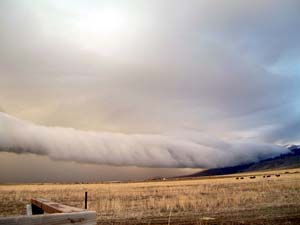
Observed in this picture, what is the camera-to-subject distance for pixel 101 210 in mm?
20766

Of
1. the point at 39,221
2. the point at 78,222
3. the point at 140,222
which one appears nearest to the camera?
the point at 39,221

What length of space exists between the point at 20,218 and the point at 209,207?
2033 centimetres

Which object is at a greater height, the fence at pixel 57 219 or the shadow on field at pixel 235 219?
the fence at pixel 57 219

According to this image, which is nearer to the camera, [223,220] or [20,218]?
[20,218]

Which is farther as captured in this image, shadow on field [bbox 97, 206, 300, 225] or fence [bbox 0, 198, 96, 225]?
shadow on field [bbox 97, 206, 300, 225]

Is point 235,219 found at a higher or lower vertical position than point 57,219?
lower

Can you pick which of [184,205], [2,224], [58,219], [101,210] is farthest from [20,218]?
[184,205]

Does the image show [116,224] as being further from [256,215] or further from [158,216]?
[256,215]

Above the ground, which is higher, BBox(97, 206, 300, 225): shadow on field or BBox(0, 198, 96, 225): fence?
BBox(0, 198, 96, 225): fence

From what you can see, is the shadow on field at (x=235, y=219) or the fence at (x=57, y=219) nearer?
the fence at (x=57, y=219)

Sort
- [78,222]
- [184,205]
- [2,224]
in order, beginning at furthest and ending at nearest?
1. [184,205]
2. [78,222]
3. [2,224]

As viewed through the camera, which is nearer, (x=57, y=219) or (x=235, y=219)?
(x=57, y=219)

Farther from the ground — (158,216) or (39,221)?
(39,221)

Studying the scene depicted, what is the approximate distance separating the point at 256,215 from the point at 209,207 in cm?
441
